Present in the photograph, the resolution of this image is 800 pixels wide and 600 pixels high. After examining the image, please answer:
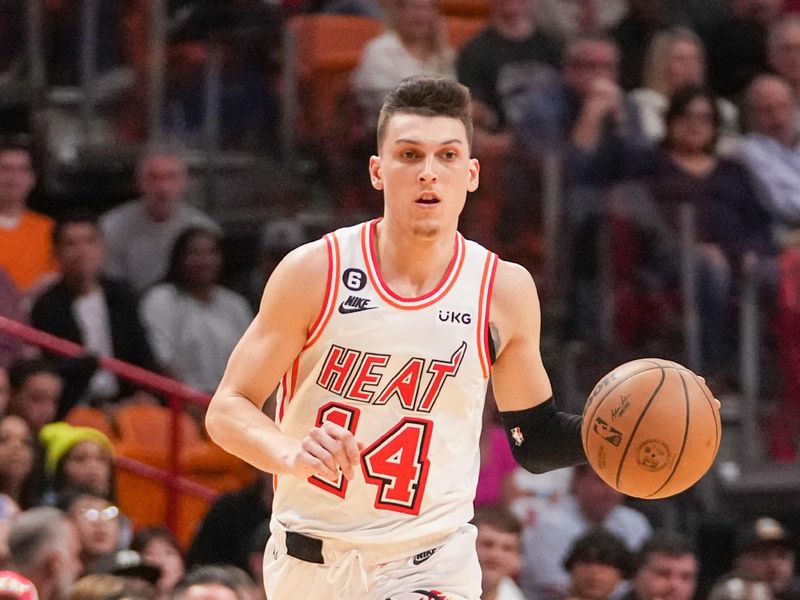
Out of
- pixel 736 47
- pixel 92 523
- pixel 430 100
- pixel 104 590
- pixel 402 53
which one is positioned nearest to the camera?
pixel 430 100

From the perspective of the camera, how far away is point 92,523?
8086 mm

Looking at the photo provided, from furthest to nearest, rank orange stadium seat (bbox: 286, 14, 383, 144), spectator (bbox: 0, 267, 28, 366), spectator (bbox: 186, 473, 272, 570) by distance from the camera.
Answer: orange stadium seat (bbox: 286, 14, 383, 144), spectator (bbox: 0, 267, 28, 366), spectator (bbox: 186, 473, 272, 570)

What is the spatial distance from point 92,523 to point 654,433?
3.70 metres

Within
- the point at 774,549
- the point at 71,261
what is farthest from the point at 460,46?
the point at 774,549

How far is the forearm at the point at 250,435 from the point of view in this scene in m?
4.80

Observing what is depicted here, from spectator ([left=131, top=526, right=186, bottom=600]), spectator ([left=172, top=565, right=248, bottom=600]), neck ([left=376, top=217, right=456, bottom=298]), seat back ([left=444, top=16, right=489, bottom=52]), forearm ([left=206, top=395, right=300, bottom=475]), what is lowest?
spectator ([left=131, top=526, right=186, bottom=600])

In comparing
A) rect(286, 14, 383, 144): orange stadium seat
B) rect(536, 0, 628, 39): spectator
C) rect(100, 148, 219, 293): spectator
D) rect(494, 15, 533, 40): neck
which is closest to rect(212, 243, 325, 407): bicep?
rect(100, 148, 219, 293): spectator

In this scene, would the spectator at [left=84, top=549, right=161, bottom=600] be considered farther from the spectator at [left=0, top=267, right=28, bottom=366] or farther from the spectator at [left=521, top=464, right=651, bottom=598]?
the spectator at [left=521, top=464, right=651, bottom=598]

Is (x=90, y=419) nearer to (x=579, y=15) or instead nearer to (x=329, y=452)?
(x=579, y=15)

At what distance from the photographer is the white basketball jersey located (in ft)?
16.9

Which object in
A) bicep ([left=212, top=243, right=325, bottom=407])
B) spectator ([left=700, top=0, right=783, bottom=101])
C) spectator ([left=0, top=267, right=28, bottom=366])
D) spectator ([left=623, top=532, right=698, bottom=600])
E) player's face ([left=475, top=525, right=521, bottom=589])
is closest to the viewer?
bicep ([left=212, top=243, right=325, bottom=407])

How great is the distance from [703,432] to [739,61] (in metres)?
6.70

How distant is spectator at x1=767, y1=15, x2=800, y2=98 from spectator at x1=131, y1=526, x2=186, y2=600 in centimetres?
508

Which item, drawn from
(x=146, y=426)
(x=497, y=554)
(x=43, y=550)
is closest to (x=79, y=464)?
(x=43, y=550)
